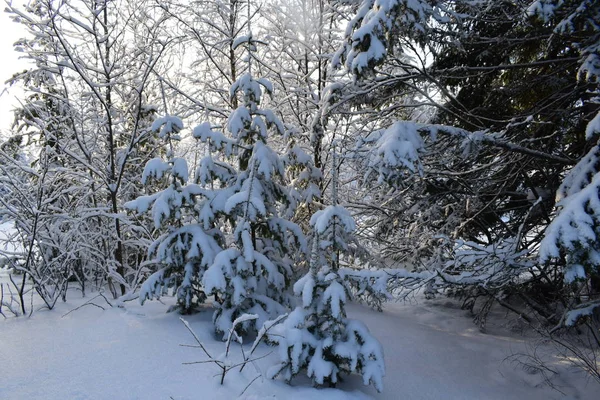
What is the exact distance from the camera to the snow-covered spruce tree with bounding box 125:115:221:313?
16.4ft

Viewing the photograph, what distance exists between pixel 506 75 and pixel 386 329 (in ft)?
17.3

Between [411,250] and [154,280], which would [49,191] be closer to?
[154,280]

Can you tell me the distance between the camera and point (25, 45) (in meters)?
6.17

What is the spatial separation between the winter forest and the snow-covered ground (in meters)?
0.03

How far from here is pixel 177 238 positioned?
510cm

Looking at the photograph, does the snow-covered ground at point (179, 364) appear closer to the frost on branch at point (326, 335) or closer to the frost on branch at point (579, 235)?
the frost on branch at point (326, 335)

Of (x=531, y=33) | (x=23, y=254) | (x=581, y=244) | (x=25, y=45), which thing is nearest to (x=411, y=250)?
(x=531, y=33)

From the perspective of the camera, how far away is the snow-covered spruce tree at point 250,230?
15.4 ft

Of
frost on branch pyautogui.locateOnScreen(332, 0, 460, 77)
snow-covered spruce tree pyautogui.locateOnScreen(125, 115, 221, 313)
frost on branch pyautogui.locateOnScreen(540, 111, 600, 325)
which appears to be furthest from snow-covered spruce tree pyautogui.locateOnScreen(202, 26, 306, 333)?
frost on branch pyautogui.locateOnScreen(540, 111, 600, 325)

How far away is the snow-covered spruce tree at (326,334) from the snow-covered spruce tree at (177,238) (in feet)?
5.27

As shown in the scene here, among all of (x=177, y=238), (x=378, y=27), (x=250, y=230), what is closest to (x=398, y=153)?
(x=378, y=27)

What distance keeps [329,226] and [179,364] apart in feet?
6.81

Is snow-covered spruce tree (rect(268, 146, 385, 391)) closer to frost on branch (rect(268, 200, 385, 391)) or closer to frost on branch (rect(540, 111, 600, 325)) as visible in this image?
frost on branch (rect(268, 200, 385, 391))

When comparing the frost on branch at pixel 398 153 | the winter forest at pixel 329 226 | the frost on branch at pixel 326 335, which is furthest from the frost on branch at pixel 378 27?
the frost on branch at pixel 326 335
